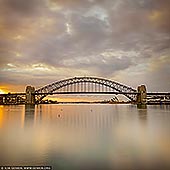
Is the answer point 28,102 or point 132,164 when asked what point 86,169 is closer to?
point 132,164

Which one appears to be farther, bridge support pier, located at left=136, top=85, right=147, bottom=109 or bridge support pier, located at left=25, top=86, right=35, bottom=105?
bridge support pier, located at left=25, top=86, right=35, bottom=105

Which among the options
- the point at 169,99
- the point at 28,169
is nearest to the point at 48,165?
the point at 28,169

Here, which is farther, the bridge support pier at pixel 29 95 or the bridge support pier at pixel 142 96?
the bridge support pier at pixel 29 95

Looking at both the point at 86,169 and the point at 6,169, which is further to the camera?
the point at 86,169

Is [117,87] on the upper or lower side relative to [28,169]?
upper

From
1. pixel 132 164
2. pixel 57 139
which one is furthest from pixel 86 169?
pixel 57 139

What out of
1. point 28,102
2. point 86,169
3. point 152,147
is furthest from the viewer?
point 28,102

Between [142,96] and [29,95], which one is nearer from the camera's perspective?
[142,96]

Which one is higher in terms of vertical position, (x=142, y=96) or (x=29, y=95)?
(x=29, y=95)

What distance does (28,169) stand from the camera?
24.8 ft

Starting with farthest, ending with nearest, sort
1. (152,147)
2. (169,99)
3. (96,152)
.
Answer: (169,99) < (152,147) < (96,152)

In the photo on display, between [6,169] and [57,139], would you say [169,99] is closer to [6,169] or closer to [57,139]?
[57,139]

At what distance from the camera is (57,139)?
1370 centimetres

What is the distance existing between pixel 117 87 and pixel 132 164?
81166mm
